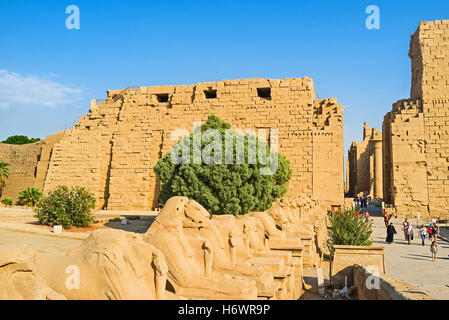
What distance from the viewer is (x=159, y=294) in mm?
3189

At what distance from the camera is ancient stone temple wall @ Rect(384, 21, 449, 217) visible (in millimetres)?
20516

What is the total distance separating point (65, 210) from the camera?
1194cm

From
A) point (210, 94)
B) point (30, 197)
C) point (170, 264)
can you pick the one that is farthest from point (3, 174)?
point (170, 264)

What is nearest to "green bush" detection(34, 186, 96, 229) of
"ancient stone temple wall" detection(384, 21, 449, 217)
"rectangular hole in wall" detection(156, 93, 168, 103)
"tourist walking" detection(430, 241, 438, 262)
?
"tourist walking" detection(430, 241, 438, 262)

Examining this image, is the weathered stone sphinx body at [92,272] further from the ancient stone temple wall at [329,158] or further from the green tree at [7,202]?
the green tree at [7,202]

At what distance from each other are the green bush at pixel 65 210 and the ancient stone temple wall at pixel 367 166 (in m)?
27.2

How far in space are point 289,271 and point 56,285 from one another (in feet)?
11.4

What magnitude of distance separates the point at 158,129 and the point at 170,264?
61.3 ft

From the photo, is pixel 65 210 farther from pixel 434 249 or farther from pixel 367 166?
pixel 367 166

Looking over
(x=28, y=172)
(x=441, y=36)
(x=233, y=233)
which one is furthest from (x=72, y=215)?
(x=441, y=36)

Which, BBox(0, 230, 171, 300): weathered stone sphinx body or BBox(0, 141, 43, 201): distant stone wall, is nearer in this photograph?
BBox(0, 230, 171, 300): weathered stone sphinx body

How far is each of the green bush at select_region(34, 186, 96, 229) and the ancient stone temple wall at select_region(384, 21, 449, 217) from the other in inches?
642

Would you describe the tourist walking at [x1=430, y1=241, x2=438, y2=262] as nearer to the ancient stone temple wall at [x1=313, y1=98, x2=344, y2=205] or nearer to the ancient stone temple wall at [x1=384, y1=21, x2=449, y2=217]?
the ancient stone temple wall at [x1=313, y1=98, x2=344, y2=205]

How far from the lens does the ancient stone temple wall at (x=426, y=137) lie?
20516 millimetres
